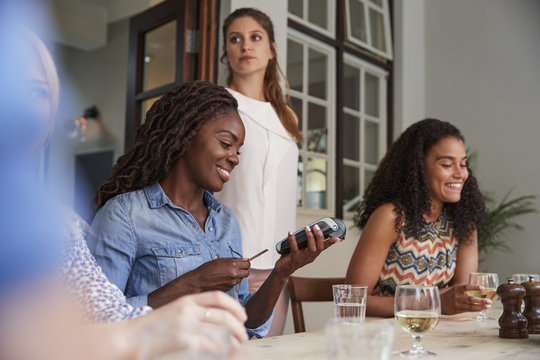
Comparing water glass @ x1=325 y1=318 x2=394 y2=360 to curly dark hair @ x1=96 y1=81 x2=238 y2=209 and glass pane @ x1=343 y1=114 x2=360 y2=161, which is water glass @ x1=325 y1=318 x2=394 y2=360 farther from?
glass pane @ x1=343 y1=114 x2=360 y2=161

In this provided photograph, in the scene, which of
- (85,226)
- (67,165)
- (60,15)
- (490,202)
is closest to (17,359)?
(85,226)

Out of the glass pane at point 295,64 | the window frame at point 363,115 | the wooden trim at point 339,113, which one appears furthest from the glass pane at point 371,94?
the glass pane at point 295,64

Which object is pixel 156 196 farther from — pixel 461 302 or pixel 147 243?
pixel 461 302

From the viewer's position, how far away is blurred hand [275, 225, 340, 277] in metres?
1.47

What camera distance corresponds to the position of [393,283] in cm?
211

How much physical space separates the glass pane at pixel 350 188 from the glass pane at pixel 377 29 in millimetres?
1113

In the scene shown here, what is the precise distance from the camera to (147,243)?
1.47 metres

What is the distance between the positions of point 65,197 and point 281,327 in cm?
448

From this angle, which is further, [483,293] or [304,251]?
[483,293]

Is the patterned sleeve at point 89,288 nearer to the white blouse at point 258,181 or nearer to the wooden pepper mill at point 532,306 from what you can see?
the wooden pepper mill at point 532,306

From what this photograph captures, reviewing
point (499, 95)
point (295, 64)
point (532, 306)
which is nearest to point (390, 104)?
point (499, 95)

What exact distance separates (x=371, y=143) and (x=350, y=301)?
11.3ft

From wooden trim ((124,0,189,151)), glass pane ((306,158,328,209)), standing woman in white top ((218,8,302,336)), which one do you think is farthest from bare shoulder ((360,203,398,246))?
glass pane ((306,158,328,209))

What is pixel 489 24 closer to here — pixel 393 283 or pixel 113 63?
pixel 393 283
